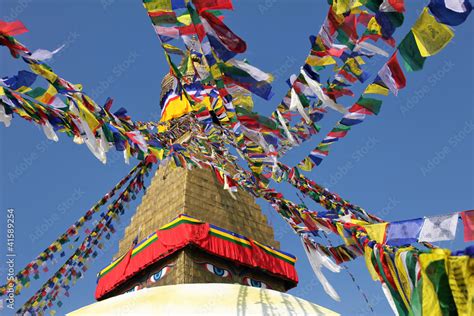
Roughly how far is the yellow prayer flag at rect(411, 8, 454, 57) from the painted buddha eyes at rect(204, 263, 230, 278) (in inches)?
259

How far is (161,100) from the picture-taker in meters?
14.7

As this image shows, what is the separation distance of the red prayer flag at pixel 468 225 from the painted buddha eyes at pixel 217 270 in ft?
20.3

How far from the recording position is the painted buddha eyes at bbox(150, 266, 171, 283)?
380 inches

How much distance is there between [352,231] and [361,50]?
2.19m

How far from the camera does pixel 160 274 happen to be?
974 centimetres

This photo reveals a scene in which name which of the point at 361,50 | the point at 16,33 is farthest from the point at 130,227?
the point at 361,50

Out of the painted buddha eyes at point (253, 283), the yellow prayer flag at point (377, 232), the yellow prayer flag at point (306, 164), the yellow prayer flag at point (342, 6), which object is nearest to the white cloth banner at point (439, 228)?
the yellow prayer flag at point (377, 232)

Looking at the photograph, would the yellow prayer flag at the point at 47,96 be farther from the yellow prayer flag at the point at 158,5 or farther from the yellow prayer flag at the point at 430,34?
the yellow prayer flag at the point at 430,34

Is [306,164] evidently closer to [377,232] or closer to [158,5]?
[377,232]

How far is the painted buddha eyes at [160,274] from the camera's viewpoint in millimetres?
9664


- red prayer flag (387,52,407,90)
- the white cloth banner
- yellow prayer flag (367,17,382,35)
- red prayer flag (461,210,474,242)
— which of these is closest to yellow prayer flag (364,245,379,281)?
the white cloth banner

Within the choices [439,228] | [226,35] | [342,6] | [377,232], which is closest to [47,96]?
[226,35]

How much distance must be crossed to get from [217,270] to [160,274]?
1212mm

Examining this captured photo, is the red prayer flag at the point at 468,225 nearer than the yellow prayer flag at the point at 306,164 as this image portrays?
Yes
